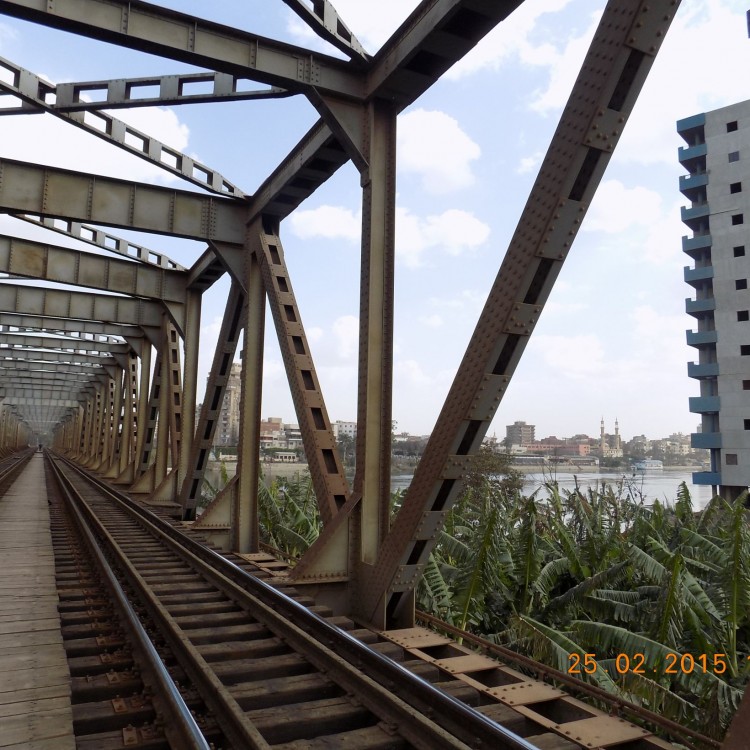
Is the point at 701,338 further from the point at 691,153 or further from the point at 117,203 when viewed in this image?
the point at 117,203

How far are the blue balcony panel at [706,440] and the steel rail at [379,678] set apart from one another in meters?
51.5

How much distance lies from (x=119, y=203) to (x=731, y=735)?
1351cm

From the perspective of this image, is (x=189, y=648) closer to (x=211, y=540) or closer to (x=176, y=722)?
(x=176, y=722)

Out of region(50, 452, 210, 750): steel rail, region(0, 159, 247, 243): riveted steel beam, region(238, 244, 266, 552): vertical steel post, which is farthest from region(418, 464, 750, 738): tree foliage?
region(0, 159, 247, 243): riveted steel beam

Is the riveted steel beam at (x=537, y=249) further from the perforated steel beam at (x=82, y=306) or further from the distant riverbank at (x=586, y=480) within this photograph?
the perforated steel beam at (x=82, y=306)

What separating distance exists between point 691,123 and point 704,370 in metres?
22.1

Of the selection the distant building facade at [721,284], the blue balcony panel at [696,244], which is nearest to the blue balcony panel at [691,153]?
the distant building facade at [721,284]

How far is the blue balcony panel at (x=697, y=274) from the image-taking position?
→ 5305cm

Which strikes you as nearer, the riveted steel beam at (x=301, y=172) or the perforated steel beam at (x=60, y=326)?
the riveted steel beam at (x=301, y=172)

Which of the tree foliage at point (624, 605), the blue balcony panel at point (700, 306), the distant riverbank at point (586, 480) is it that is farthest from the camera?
the blue balcony panel at point (700, 306)

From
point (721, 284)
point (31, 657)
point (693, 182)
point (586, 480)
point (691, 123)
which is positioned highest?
point (691, 123)

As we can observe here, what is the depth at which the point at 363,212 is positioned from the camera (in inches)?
307

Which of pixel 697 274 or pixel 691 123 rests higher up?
pixel 691 123

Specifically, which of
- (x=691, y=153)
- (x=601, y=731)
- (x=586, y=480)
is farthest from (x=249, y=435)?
(x=691, y=153)
